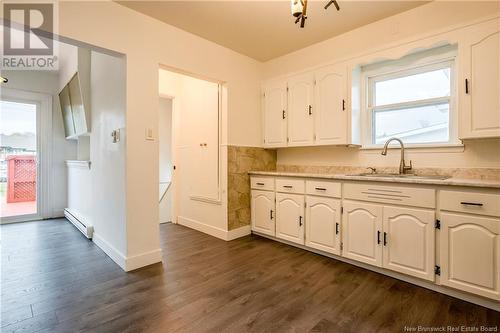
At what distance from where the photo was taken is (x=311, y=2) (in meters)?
2.28

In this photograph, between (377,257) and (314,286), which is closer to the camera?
(314,286)

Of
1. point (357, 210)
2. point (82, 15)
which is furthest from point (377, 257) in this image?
point (82, 15)

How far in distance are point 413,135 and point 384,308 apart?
1.76 meters

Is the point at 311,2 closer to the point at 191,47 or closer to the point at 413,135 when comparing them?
the point at 191,47

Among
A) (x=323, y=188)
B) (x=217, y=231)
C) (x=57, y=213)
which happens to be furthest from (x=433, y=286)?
(x=57, y=213)

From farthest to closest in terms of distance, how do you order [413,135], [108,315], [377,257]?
[413,135] → [377,257] → [108,315]

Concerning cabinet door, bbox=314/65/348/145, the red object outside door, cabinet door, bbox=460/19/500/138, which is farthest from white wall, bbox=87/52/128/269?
cabinet door, bbox=460/19/500/138

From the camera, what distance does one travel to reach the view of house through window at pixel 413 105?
7.88ft

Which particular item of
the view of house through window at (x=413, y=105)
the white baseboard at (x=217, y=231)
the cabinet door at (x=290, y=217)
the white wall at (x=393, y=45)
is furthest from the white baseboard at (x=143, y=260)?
the view of house through window at (x=413, y=105)

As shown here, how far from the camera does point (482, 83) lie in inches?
76.0

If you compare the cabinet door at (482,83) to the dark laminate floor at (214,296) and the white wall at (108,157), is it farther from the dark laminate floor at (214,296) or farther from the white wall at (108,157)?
the white wall at (108,157)

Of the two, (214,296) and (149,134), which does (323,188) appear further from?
(149,134)

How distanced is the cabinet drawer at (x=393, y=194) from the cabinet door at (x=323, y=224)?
0.21 meters

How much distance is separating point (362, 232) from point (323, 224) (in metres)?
0.41
